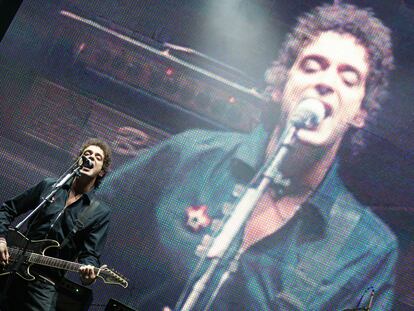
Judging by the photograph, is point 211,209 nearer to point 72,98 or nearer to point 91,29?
point 72,98

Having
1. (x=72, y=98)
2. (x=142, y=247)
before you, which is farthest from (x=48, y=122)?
(x=142, y=247)

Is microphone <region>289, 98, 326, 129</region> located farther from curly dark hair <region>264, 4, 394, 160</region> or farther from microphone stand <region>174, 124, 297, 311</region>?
curly dark hair <region>264, 4, 394, 160</region>

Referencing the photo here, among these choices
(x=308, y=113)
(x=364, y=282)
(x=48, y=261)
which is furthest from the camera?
(x=308, y=113)

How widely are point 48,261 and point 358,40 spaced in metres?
3.74

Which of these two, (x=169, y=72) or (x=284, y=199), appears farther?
(x=169, y=72)

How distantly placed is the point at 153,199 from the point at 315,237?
1.63 metres

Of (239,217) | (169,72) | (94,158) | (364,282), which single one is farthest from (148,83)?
(364,282)

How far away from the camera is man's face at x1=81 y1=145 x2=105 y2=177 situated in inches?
121

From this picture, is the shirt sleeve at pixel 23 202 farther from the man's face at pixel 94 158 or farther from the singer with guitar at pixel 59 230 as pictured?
the man's face at pixel 94 158

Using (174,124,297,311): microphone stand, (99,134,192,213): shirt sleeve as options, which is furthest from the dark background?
(174,124,297,311): microphone stand

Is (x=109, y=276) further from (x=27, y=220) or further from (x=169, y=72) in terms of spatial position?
(x=169, y=72)

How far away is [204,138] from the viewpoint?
4.87 m

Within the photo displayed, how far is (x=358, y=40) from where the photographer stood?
4930mm

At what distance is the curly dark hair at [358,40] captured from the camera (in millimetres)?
4805
